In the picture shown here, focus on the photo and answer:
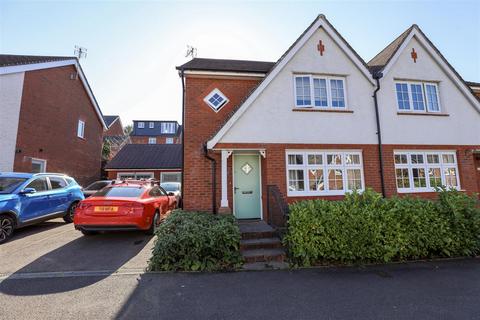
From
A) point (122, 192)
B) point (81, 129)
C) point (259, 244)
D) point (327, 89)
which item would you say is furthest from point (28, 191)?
point (81, 129)

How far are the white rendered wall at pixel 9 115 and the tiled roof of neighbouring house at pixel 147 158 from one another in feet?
25.6

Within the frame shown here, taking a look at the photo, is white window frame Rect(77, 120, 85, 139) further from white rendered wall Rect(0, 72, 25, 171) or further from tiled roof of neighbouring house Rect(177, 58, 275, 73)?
tiled roof of neighbouring house Rect(177, 58, 275, 73)

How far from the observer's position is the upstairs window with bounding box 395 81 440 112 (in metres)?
8.65

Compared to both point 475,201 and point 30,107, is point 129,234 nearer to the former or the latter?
point 475,201

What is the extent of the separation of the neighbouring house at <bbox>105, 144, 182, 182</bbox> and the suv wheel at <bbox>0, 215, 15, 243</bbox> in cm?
1237

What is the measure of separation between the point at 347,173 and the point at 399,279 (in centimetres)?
415

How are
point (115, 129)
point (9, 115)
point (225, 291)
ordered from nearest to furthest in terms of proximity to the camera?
1. point (225, 291)
2. point (9, 115)
3. point (115, 129)

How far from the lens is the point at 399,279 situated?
4336 mm

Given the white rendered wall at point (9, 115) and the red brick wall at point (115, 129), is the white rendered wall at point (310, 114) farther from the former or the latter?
the red brick wall at point (115, 129)

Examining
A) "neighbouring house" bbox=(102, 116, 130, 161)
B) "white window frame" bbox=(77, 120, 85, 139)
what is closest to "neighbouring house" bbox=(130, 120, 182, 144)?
"neighbouring house" bbox=(102, 116, 130, 161)

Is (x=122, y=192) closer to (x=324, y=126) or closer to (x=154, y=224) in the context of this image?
(x=154, y=224)

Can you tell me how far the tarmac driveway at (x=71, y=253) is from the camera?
4699 millimetres

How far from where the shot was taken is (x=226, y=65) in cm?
895

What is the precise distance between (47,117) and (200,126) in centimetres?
1144
